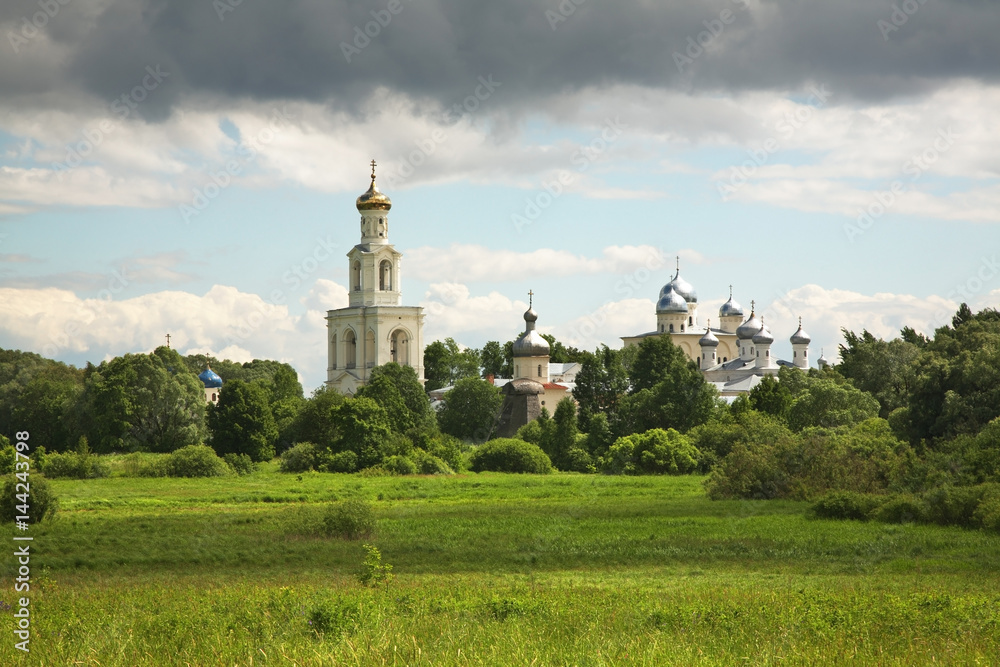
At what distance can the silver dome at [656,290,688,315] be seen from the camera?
108000 mm

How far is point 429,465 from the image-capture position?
5231 cm

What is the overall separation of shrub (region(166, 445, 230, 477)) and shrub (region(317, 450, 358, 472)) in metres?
4.88

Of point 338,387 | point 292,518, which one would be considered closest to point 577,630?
point 292,518

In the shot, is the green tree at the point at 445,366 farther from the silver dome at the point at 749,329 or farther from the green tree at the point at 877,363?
the green tree at the point at 877,363

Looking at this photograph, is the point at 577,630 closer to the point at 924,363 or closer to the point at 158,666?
the point at 158,666

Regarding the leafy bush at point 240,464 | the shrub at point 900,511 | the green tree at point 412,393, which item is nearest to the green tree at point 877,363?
the green tree at point 412,393

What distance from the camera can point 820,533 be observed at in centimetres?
2570

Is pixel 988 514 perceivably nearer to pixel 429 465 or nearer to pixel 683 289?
pixel 429 465

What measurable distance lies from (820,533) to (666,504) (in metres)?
9.22

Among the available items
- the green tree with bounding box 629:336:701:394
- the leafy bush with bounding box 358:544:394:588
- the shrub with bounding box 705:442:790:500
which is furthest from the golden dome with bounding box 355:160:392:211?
the leafy bush with bounding box 358:544:394:588

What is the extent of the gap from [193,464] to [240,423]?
25.9 feet

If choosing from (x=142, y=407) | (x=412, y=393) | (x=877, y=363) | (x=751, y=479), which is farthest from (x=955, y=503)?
(x=877, y=363)

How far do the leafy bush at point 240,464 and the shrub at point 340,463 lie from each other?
10.5 feet

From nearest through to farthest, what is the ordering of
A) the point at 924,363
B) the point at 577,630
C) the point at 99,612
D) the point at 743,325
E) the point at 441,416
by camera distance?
the point at 577,630 → the point at 99,612 → the point at 924,363 → the point at 441,416 → the point at 743,325
